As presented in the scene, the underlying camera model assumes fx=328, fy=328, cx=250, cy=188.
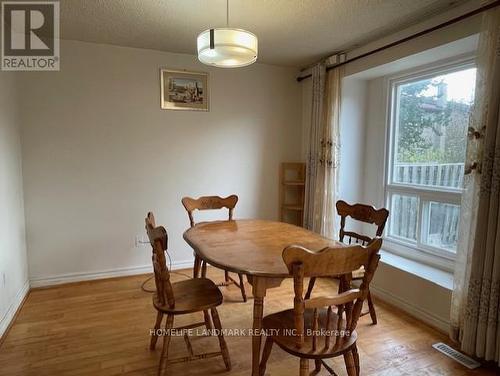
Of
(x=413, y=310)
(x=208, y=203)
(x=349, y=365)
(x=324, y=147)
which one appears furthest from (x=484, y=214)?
(x=208, y=203)

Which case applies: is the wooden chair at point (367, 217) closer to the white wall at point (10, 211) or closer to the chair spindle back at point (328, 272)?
the chair spindle back at point (328, 272)

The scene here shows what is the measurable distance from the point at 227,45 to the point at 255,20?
1.01m

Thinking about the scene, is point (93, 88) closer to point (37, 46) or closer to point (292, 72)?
point (37, 46)

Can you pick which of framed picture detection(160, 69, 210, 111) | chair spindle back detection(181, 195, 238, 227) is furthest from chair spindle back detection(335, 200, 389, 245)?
framed picture detection(160, 69, 210, 111)

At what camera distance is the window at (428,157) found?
265 cm

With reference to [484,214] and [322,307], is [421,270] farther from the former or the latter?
[322,307]

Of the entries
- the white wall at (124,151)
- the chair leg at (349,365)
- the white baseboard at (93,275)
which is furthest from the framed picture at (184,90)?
the chair leg at (349,365)

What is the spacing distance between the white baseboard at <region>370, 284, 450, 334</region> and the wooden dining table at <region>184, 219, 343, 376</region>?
1114 mm

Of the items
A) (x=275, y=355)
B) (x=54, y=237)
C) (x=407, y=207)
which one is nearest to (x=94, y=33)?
(x=54, y=237)

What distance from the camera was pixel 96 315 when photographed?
2557mm

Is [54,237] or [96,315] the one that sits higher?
[54,237]

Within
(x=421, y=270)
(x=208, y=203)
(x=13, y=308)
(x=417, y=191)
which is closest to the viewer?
(x=13, y=308)

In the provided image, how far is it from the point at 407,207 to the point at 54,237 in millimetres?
3378

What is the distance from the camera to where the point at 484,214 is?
195 centimetres
